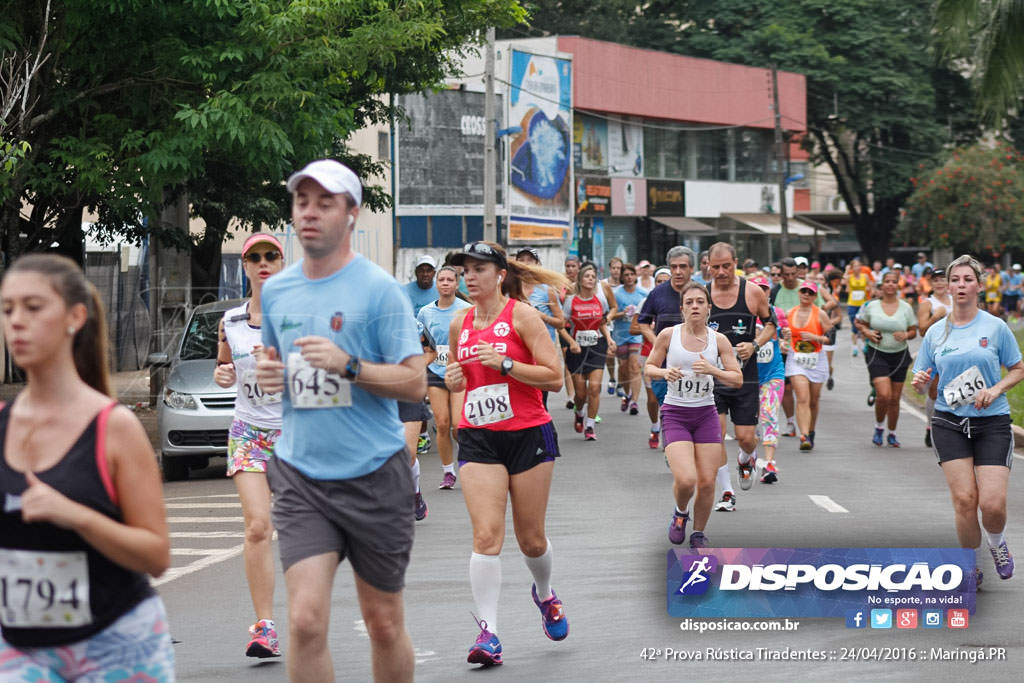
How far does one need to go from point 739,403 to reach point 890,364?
5727mm

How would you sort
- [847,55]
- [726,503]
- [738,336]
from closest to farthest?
[726,503], [738,336], [847,55]

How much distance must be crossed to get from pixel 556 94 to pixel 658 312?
3332 centimetres

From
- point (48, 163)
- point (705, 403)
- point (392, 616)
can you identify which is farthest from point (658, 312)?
point (392, 616)

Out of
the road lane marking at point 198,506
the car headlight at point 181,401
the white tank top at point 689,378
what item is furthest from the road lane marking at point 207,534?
the white tank top at point 689,378

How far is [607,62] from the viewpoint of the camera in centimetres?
5222

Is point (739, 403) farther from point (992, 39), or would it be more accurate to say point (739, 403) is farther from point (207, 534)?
point (992, 39)

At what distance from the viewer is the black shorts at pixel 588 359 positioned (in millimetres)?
17891

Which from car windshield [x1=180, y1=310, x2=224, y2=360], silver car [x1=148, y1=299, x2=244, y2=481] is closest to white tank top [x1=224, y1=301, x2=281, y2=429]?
silver car [x1=148, y1=299, x2=244, y2=481]

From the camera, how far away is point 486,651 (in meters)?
6.80

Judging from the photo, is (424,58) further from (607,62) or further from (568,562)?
(607,62)

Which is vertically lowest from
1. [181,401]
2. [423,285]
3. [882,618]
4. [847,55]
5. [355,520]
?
[882,618]

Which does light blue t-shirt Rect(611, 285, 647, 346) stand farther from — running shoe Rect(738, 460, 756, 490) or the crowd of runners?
running shoe Rect(738, 460, 756, 490)

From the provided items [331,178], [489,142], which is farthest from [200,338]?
[489,142]

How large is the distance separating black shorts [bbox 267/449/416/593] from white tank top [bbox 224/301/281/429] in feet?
6.80
